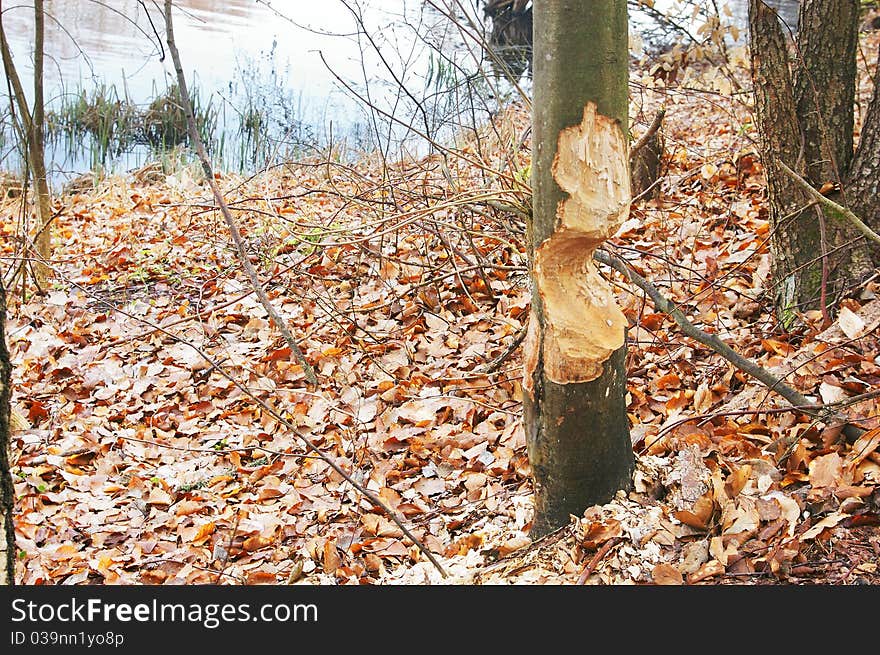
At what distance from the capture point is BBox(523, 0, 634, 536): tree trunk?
6.20ft

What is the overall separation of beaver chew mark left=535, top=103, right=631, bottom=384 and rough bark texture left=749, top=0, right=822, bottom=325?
1429 mm

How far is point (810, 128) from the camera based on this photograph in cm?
316

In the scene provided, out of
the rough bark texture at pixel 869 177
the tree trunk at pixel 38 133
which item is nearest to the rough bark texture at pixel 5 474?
the rough bark texture at pixel 869 177

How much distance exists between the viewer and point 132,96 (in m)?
9.45

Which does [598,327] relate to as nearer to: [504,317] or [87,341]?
[504,317]

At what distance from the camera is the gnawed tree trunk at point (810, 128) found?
309cm

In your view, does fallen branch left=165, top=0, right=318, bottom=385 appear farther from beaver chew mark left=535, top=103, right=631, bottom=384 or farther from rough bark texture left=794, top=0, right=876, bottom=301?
rough bark texture left=794, top=0, right=876, bottom=301

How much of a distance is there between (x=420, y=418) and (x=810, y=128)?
6.85 ft

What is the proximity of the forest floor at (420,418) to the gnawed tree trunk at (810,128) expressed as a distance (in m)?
0.17

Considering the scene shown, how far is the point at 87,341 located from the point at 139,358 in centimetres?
52

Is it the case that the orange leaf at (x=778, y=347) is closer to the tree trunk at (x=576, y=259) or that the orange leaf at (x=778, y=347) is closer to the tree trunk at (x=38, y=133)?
the tree trunk at (x=576, y=259)

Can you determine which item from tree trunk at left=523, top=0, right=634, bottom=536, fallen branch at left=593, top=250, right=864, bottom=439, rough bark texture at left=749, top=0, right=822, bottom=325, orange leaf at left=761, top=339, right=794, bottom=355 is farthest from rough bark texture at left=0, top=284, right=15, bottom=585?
rough bark texture at left=749, top=0, right=822, bottom=325

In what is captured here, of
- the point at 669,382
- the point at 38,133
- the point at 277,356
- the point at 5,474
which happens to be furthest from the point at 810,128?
→ the point at 38,133

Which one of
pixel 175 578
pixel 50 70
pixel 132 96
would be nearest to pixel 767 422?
pixel 175 578
